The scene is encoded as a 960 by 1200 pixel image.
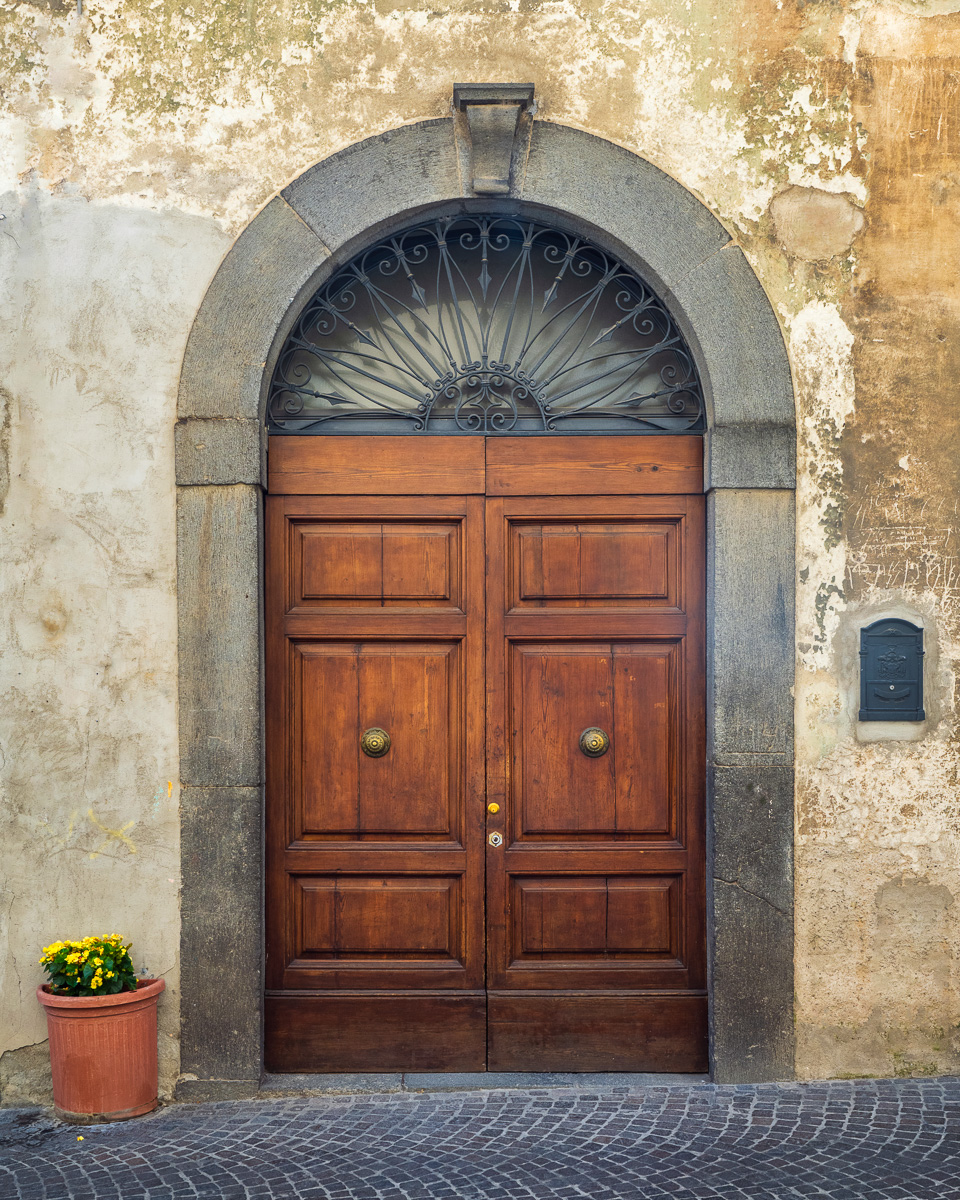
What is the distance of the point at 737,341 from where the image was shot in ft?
14.6

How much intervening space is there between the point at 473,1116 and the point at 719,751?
68.0 inches

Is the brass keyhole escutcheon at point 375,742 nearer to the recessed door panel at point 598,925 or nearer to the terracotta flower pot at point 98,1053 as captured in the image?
the recessed door panel at point 598,925

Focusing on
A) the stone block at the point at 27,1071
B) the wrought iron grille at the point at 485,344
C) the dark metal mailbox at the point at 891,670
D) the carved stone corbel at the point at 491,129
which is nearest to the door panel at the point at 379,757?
the wrought iron grille at the point at 485,344

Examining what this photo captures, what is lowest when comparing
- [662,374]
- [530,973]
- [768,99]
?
[530,973]

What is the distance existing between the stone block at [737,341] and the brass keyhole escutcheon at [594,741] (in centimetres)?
138

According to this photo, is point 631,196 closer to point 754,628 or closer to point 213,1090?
point 754,628

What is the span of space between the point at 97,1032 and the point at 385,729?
1603 mm

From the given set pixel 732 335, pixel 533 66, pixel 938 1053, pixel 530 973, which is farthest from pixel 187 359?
pixel 938 1053

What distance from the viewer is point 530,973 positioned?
15.0ft

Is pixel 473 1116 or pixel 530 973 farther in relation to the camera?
pixel 530 973

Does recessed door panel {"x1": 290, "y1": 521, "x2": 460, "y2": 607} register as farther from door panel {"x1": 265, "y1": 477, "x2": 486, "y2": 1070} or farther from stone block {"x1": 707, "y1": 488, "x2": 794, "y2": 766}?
stone block {"x1": 707, "y1": 488, "x2": 794, "y2": 766}

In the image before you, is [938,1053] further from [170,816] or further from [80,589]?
[80,589]

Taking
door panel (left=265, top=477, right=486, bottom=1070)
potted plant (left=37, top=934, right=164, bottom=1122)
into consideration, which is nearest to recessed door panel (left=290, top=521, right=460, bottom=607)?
door panel (left=265, top=477, right=486, bottom=1070)

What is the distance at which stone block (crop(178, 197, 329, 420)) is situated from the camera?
175 inches
